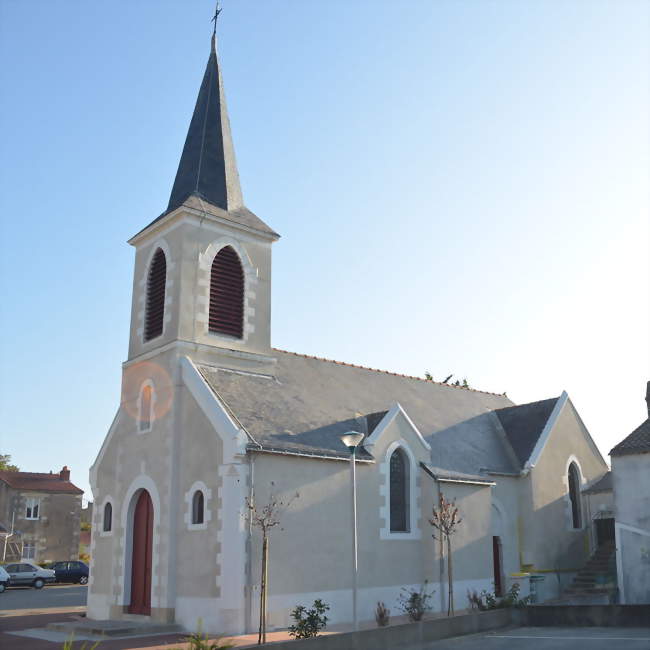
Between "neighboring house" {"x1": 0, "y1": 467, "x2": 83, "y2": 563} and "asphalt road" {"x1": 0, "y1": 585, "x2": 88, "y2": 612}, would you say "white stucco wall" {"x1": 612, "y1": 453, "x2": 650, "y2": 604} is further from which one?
"neighboring house" {"x1": 0, "y1": 467, "x2": 83, "y2": 563}

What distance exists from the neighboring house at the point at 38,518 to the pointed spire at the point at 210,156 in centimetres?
3289

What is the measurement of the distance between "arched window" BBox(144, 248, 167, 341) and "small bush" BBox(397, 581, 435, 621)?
10364mm

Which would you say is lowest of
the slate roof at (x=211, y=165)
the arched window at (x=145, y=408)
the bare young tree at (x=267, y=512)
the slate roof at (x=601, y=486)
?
the bare young tree at (x=267, y=512)

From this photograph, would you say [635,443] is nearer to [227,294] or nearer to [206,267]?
[227,294]

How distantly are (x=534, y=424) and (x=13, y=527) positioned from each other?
36.0 metres

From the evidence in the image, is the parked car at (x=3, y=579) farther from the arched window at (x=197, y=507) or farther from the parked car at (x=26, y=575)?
the arched window at (x=197, y=507)

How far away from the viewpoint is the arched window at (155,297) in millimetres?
21953

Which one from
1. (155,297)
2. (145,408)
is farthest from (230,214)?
(145,408)

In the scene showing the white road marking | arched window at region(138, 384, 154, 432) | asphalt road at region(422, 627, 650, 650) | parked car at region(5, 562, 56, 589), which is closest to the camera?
asphalt road at region(422, 627, 650, 650)

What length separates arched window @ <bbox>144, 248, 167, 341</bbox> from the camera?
22.0 metres

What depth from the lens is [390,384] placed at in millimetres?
26766

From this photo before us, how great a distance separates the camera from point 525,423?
28172mm

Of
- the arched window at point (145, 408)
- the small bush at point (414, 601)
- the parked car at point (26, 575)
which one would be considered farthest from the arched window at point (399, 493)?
the parked car at point (26, 575)

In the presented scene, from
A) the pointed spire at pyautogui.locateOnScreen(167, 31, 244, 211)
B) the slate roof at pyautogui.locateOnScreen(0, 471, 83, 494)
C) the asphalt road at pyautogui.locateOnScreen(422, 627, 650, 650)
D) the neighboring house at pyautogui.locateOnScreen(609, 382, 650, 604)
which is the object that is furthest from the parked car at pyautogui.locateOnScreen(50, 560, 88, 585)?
the asphalt road at pyautogui.locateOnScreen(422, 627, 650, 650)
